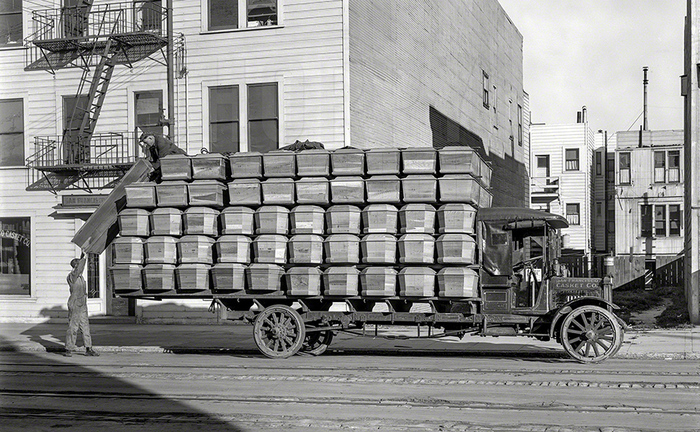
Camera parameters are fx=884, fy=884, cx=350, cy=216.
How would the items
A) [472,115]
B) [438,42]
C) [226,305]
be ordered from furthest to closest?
[472,115], [438,42], [226,305]

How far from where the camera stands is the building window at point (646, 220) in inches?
1928

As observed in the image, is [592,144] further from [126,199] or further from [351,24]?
[126,199]

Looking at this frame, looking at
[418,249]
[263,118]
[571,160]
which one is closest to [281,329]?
[418,249]

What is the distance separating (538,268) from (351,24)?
414 inches

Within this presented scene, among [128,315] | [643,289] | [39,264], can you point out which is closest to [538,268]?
[128,315]

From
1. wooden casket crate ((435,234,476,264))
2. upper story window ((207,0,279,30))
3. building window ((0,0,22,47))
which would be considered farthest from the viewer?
building window ((0,0,22,47))

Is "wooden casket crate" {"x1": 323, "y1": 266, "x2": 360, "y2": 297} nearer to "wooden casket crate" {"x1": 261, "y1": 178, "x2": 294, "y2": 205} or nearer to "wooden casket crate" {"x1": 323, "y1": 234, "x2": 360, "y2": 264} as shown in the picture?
"wooden casket crate" {"x1": 323, "y1": 234, "x2": 360, "y2": 264}

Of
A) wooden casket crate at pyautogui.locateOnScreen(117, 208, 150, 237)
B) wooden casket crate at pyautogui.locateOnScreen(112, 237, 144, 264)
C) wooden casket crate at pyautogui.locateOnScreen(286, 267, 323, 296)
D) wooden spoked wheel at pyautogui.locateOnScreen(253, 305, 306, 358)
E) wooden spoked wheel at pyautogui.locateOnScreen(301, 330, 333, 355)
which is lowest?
wooden spoked wheel at pyautogui.locateOnScreen(301, 330, 333, 355)

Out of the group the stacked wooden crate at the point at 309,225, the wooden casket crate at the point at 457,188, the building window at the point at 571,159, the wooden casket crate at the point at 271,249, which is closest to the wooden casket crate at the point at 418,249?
the stacked wooden crate at the point at 309,225

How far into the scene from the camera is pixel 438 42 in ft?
101

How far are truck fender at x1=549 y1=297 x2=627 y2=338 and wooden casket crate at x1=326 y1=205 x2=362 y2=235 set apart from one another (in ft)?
11.7

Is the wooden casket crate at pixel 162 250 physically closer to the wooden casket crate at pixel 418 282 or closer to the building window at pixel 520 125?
the wooden casket crate at pixel 418 282

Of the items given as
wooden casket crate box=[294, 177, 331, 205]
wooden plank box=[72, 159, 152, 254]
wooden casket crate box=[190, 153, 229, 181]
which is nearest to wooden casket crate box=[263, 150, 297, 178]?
wooden casket crate box=[294, 177, 331, 205]

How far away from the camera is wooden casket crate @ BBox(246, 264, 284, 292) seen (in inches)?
599
